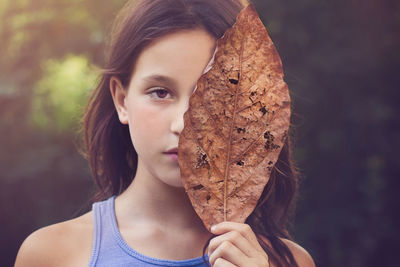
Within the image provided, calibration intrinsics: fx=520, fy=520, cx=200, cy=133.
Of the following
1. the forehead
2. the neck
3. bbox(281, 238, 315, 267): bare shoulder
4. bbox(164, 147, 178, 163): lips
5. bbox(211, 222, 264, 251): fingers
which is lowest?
bbox(281, 238, 315, 267): bare shoulder

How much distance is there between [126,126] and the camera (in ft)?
6.22

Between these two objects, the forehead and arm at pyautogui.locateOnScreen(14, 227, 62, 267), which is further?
arm at pyautogui.locateOnScreen(14, 227, 62, 267)

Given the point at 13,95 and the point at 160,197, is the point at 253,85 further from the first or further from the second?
the point at 13,95

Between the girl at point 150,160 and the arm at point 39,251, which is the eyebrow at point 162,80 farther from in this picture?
the arm at point 39,251

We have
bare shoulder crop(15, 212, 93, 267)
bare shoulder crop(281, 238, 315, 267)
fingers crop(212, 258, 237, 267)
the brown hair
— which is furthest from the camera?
bare shoulder crop(281, 238, 315, 267)

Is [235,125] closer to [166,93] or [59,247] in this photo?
[166,93]

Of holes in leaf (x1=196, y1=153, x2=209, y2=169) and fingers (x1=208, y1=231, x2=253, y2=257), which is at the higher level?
holes in leaf (x1=196, y1=153, x2=209, y2=169)

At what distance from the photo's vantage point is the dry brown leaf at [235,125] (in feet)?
3.59

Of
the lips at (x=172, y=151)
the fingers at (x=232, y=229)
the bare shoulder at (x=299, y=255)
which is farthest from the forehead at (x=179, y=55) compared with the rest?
the bare shoulder at (x=299, y=255)

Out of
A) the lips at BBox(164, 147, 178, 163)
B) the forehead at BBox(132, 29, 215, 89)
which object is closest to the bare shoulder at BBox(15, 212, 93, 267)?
the lips at BBox(164, 147, 178, 163)

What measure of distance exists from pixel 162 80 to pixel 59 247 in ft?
2.13

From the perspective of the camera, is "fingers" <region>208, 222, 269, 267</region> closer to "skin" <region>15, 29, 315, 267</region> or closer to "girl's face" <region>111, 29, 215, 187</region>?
"skin" <region>15, 29, 315, 267</region>

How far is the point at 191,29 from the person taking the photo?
1.44 meters

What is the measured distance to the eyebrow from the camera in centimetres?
136
